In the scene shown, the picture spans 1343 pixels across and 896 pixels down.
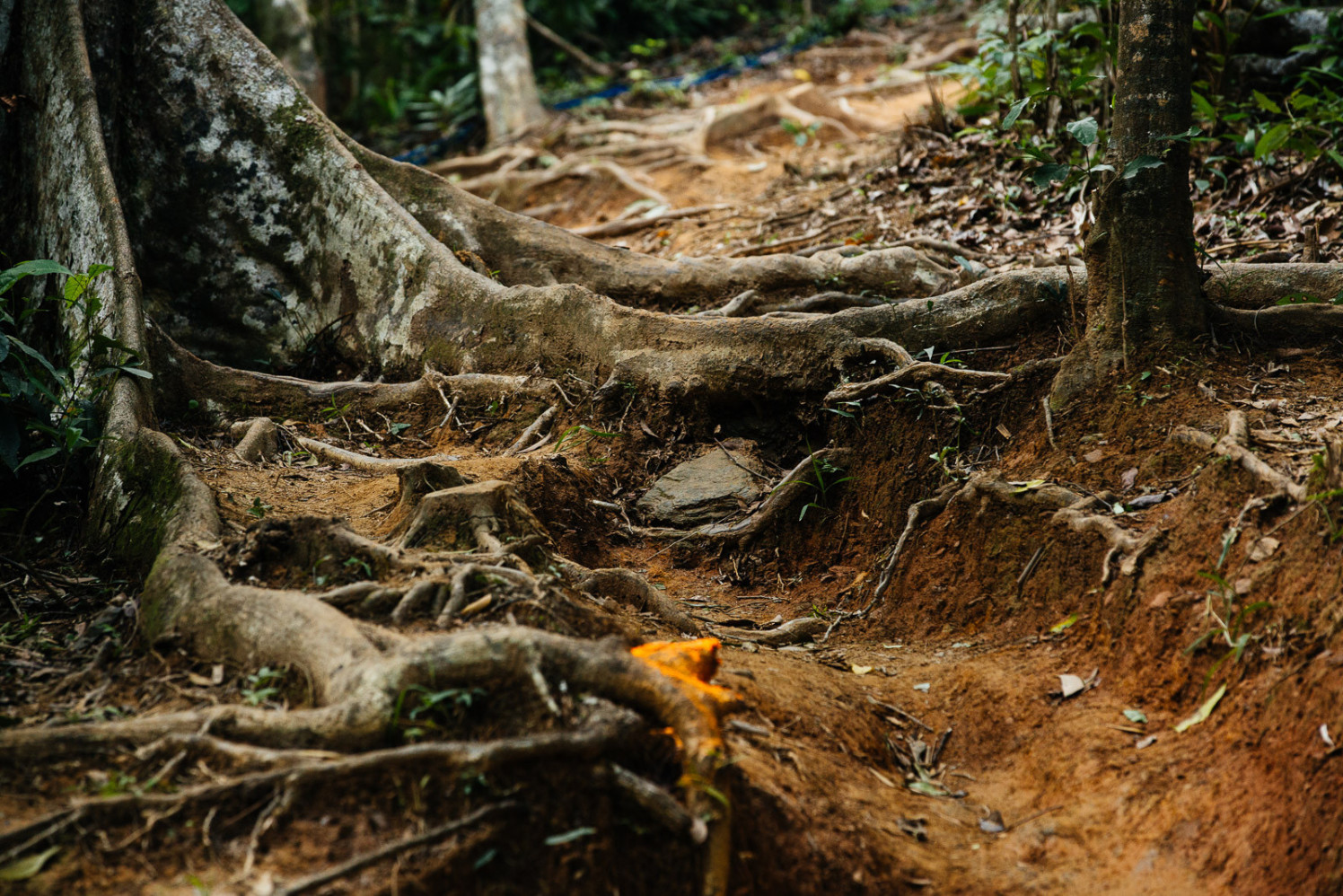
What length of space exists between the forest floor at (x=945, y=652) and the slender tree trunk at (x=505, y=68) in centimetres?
827

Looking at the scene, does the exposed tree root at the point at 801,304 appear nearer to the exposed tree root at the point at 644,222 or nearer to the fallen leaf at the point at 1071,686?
the fallen leaf at the point at 1071,686

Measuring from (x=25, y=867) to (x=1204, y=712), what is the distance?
296cm

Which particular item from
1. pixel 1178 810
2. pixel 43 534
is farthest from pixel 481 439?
pixel 1178 810

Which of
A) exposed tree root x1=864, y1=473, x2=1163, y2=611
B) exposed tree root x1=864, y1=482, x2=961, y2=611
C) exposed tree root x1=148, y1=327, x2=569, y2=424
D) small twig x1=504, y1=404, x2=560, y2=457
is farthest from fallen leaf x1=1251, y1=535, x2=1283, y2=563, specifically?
exposed tree root x1=148, y1=327, x2=569, y2=424

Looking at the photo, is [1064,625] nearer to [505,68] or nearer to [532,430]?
[532,430]

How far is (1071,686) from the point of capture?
320 centimetres

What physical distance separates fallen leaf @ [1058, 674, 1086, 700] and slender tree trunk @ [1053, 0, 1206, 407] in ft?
4.28

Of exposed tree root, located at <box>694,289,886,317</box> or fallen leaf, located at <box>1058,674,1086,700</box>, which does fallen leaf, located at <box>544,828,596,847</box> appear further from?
exposed tree root, located at <box>694,289,886,317</box>

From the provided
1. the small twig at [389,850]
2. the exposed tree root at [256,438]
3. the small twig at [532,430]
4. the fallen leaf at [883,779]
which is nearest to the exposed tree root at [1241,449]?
the fallen leaf at [883,779]

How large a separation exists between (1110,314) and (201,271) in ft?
16.1

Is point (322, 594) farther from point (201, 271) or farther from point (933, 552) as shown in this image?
point (201, 271)

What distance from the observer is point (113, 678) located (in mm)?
2840

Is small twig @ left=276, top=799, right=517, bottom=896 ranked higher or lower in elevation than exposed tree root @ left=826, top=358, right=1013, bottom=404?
lower

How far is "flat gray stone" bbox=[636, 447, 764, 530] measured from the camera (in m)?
4.68
